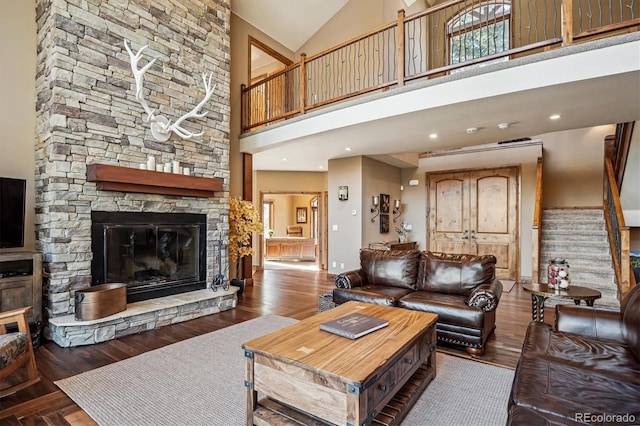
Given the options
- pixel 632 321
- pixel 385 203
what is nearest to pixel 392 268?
pixel 632 321

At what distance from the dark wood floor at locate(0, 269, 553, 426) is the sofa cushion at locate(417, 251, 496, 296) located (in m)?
0.61

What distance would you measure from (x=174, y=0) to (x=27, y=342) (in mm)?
4387

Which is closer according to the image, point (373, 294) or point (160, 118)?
point (373, 294)

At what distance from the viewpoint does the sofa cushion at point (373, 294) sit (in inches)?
141

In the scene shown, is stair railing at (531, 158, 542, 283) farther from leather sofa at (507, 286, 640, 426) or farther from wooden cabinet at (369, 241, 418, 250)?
leather sofa at (507, 286, 640, 426)

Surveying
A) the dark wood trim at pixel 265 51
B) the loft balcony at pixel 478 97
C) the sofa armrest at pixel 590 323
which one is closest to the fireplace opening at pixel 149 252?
the loft balcony at pixel 478 97

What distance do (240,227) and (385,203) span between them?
3.59 m

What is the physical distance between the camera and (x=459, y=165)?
760 cm

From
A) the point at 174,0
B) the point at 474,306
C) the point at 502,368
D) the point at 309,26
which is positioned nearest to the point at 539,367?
the point at 502,368

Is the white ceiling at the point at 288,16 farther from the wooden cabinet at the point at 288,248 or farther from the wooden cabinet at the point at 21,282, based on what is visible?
the wooden cabinet at the point at 288,248

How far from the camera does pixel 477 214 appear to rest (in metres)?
7.36

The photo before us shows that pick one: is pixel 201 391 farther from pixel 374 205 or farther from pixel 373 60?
pixel 373 60

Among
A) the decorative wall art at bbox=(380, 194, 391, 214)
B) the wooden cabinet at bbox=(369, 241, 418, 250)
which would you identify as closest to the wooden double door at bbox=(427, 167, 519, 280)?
the wooden cabinet at bbox=(369, 241, 418, 250)

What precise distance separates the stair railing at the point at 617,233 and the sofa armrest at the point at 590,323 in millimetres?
2035
